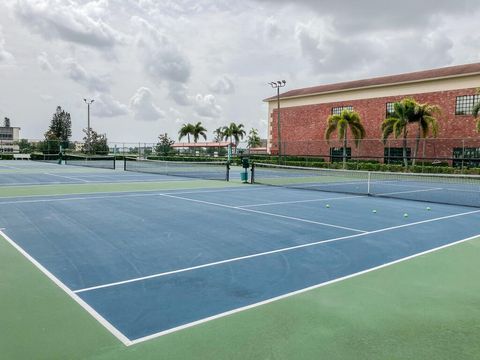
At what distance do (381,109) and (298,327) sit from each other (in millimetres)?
44944

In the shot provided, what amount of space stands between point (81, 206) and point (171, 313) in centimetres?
893

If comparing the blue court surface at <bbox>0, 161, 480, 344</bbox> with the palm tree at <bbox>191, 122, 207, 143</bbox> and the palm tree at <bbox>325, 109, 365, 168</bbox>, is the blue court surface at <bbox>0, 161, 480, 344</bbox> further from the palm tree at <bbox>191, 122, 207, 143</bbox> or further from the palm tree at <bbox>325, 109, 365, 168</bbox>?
the palm tree at <bbox>191, 122, 207, 143</bbox>

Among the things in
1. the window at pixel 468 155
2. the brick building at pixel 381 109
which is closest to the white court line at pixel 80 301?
the brick building at pixel 381 109

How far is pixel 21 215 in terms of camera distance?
35.3ft

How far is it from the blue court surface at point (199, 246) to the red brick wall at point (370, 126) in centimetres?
2452

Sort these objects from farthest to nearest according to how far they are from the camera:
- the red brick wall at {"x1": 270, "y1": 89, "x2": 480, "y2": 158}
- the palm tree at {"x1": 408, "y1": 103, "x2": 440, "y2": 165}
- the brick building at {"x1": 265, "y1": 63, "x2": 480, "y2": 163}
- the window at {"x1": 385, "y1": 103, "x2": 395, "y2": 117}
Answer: the window at {"x1": 385, "y1": 103, "x2": 395, "y2": 117}
the red brick wall at {"x1": 270, "y1": 89, "x2": 480, "y2": 158}
the brick building at {"x1": 265, "y1": 63, "x2": 480, "y2": 163}
the palm tree at {"x1": 408, "y1": 103, "x2": 440, "y2": 165}

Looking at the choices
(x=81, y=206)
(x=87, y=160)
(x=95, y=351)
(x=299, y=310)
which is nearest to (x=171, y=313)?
(x=95, y=351)

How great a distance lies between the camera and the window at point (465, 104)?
3916 cm

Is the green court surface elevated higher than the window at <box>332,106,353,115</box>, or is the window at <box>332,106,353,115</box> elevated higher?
the window at <box>332,106,353,115</box>

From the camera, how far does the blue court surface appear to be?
4.84 meters

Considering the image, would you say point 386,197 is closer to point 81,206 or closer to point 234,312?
point 81,206

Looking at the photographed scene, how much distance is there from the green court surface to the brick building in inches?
1078

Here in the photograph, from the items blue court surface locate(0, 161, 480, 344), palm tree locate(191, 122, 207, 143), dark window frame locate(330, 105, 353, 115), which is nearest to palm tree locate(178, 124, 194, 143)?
palm tree locate(191, 122, 207, 143)

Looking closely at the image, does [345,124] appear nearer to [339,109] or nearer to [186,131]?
[339,109]
